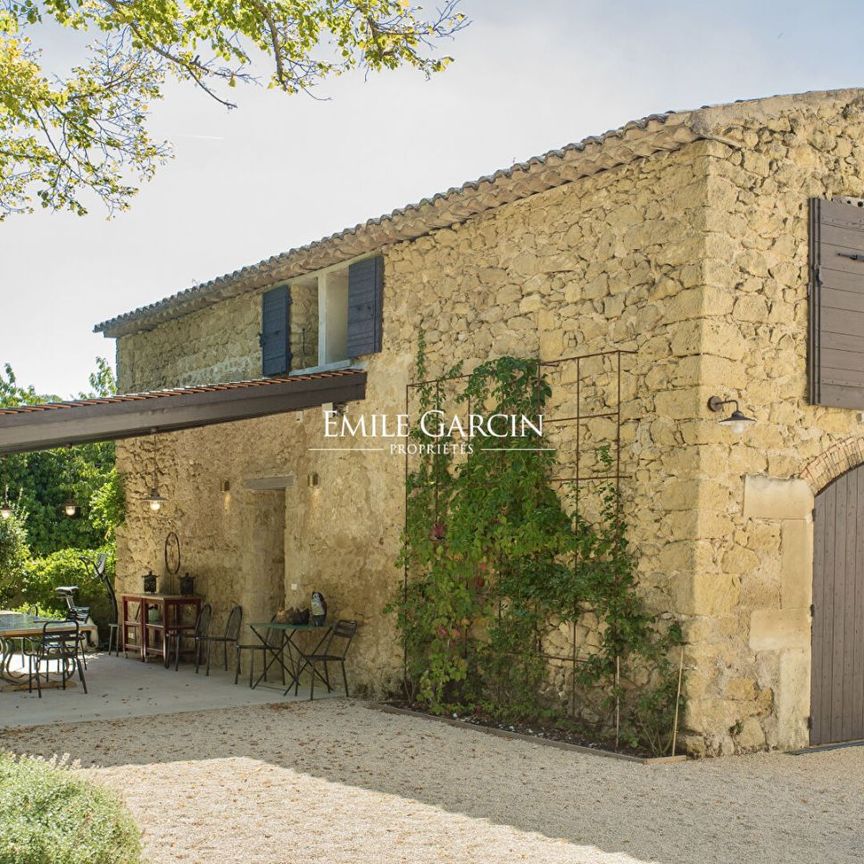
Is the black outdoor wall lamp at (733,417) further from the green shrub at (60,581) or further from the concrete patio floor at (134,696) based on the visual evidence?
the green shrub at (60,581)

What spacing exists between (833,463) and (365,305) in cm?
432

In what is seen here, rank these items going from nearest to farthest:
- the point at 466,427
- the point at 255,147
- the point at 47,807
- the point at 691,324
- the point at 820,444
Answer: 1. the point at 47,807
2. the point at 691,324
3. the point at 820,444
4. the point at 466,427
5. the point at 255,147

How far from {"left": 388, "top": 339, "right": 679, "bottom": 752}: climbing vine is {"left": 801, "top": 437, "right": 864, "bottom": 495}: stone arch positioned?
4.45 feet

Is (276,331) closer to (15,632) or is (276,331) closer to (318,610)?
(318,610)

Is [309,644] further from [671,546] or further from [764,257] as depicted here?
[764,257]


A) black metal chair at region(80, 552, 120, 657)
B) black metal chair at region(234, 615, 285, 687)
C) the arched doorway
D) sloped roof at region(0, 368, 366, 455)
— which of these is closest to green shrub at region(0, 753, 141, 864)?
sloped roof at region(0, 368, 366, 455)

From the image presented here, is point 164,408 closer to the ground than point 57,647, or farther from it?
farther from it

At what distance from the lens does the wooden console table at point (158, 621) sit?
11.8 meters

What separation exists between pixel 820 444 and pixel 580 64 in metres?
3.16

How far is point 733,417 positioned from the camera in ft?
22.1

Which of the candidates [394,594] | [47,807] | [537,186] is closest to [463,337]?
[537,186]

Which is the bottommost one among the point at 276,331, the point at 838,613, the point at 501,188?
the point at 838,613

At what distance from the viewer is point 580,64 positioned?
757 cm

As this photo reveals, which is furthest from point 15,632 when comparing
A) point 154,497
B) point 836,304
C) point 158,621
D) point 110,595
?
point 836,304
